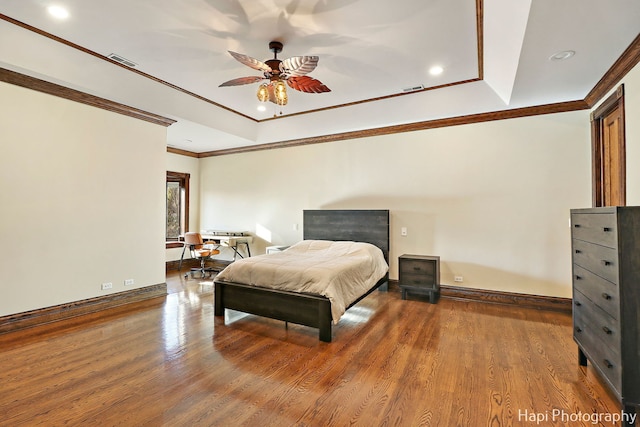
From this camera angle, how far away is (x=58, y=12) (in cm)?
280

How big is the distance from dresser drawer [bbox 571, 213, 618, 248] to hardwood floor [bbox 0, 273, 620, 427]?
1.07 metres

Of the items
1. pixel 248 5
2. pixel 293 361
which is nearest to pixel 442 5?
pixel 248 5

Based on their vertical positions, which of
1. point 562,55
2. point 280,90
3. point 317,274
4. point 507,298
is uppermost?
point 562,55

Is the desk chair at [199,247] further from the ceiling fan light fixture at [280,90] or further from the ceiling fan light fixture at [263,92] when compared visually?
the ceiling fan light fixture at [280,90]

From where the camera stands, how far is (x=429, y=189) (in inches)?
193

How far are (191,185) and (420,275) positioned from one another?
17.9 ft

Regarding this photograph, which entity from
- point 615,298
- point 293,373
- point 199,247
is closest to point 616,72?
point 615,298

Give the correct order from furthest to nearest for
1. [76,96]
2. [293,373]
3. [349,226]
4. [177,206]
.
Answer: [177,206], [349,226], [76,96], [293,373]

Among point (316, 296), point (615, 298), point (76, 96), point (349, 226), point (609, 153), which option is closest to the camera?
point (615, 298)

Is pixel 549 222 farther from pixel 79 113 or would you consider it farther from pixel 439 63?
pixel 79 113

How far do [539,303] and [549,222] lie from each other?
1.09 m

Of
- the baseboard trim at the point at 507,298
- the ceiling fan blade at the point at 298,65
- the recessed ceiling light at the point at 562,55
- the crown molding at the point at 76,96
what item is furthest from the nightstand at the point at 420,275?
the crown molding at the point at 76,96

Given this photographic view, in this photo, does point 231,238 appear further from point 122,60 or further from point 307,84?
point 307,84

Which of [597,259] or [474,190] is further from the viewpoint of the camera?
[474,190]
